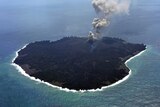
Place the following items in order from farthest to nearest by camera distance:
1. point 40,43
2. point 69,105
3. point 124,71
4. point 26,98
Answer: point 40,43 → point 124,71 → point 26,98 → point 69,105

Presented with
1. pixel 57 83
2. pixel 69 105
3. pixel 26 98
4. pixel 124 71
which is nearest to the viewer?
pixel 69 105

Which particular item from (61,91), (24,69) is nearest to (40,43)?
(24,69)

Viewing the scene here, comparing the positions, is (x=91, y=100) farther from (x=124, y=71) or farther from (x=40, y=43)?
(x=40, y=43)

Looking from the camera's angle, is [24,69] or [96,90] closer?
[96,90]

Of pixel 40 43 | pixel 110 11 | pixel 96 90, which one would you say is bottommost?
pixel 96 90

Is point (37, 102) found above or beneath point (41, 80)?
beneath

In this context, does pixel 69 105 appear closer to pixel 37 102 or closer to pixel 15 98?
pixel 37 102

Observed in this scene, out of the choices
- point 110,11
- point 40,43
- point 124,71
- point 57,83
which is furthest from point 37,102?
→ point 110,11
